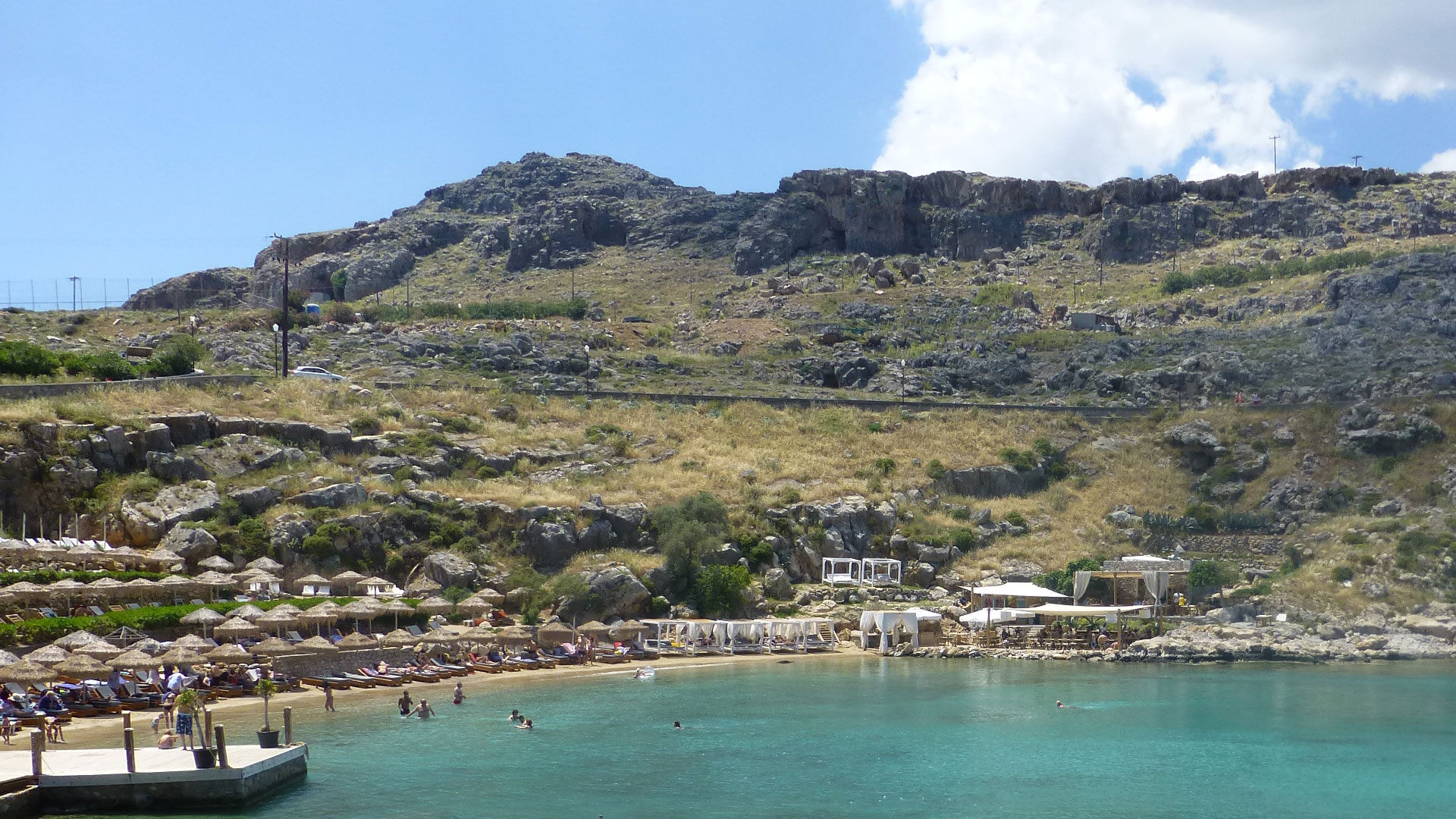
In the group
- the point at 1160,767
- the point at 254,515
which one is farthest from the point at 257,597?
the point at 1160,767

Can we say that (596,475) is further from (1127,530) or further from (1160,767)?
(1160,767)

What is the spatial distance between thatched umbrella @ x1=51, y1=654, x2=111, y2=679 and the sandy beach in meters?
1.21

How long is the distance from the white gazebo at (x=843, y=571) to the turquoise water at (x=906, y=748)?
11869 mm

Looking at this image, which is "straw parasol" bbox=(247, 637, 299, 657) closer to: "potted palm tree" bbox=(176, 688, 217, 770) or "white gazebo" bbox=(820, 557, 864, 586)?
"potted palm tree" bbox=(176, 688, 217, 770)

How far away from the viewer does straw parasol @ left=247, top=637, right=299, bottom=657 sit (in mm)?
38094

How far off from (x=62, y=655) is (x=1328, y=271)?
90.4m

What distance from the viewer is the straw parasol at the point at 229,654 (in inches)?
1455

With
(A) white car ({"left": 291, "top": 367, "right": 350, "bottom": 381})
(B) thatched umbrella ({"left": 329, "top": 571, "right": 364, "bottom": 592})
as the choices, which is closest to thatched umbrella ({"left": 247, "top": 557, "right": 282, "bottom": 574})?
(B) thatched umbrella ({"left": 329, "top": 571, "right": 364, "bottom": 592})

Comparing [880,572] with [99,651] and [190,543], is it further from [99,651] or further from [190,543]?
[99,651]

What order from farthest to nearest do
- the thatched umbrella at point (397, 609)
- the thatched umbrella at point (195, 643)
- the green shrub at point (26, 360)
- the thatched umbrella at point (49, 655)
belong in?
the green shrub at point (26, 360), the thatched umbrella at point (397, 609), the thatched umbrella at point (195, 643), the thatched umbrella at point (49, 655)

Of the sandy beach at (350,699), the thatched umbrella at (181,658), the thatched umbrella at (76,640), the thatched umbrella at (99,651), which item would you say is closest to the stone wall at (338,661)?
the sandy beach at (350,699)

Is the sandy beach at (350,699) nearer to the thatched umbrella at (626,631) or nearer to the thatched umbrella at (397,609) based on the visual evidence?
the thatched umbrella at (626,631)

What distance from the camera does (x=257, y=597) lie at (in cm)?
4428

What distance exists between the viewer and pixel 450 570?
50.0 m
